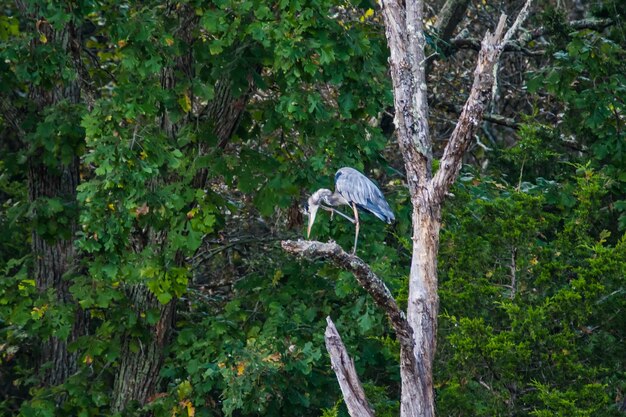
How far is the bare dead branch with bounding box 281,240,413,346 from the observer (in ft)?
21.2

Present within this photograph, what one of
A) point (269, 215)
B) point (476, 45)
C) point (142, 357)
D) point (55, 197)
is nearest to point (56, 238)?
point (55, 197)

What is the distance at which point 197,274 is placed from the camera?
13.1m

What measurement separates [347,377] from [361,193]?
133cm

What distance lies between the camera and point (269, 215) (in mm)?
10219

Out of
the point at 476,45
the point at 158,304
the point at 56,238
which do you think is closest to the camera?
the point at 158,304

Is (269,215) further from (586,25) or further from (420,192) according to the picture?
(586,25)

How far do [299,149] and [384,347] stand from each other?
2.08 m

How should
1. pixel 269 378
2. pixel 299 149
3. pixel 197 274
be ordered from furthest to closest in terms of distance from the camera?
pixel 197 274
pixel 299 149
pixel 269 378

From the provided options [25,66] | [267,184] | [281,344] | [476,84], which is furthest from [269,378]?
[476,84]

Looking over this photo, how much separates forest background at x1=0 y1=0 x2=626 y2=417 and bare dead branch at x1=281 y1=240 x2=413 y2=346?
2038mm

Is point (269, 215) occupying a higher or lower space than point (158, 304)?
higher

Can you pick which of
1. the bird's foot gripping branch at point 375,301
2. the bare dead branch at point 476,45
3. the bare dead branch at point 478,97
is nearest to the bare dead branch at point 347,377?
the bird's foot gripping branch at point 375,301

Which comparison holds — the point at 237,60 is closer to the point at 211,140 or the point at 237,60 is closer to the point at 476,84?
the point at 211,140

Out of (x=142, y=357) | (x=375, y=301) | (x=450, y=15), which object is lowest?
(x=142, y=357)
